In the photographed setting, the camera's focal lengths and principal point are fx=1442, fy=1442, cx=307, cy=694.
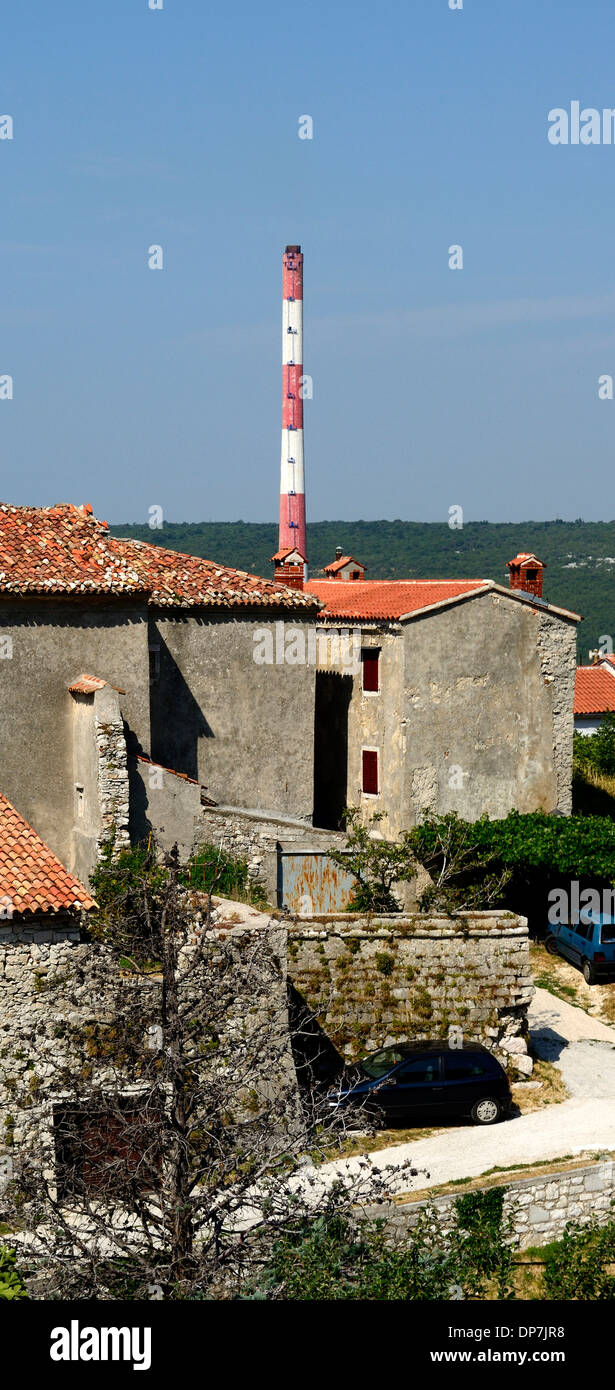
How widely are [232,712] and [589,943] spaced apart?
27.1ft

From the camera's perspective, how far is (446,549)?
141m

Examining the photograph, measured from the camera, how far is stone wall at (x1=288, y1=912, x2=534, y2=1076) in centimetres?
2203

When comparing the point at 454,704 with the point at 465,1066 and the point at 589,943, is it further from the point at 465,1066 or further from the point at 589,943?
the point at 465,1066

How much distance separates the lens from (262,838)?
80.8ft

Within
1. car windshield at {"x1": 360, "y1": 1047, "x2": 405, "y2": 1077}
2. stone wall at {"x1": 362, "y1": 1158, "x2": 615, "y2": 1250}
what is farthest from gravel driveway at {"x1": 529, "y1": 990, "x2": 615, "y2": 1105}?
car windshield at {"x1": 360, "y1": 1047, "x2": 405, "y2": 1077}

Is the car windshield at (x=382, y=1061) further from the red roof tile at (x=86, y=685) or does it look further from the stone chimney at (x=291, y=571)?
the stone chimney at (x=291, y=571)

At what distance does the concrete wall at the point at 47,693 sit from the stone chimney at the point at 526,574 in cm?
1537

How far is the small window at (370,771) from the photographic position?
34906 millimetres

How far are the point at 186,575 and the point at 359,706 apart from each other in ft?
25.8

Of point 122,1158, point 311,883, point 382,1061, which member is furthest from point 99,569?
point 122,1158

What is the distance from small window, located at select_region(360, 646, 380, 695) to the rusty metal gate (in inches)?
408
